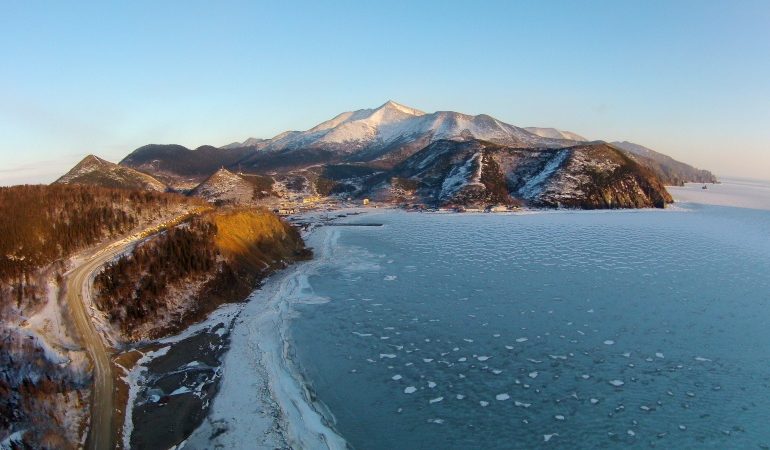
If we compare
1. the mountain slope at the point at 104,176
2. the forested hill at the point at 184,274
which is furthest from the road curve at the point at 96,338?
the mountain slope at the point at 104,176

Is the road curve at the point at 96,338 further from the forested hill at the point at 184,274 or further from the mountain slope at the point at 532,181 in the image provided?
the mountain slope at the point at 532,181

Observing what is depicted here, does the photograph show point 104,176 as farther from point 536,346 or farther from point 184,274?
point 536,346

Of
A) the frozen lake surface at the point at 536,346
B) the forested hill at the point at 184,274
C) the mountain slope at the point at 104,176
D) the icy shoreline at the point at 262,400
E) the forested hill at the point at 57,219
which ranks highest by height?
the mountain slope at the point at 104,176

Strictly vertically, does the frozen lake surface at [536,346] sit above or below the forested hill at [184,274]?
below

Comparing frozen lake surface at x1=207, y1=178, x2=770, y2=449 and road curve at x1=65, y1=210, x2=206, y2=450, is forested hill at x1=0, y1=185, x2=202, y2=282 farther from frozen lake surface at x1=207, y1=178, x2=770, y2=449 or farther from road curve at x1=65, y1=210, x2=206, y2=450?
frozen lake surface at x1=207, y1=178, x2=770, y2=449

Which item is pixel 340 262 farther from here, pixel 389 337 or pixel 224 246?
pixel 389 337

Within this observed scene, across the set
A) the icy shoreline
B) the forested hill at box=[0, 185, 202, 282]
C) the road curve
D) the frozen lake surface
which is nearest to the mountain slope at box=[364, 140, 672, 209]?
the frozen lake surface
